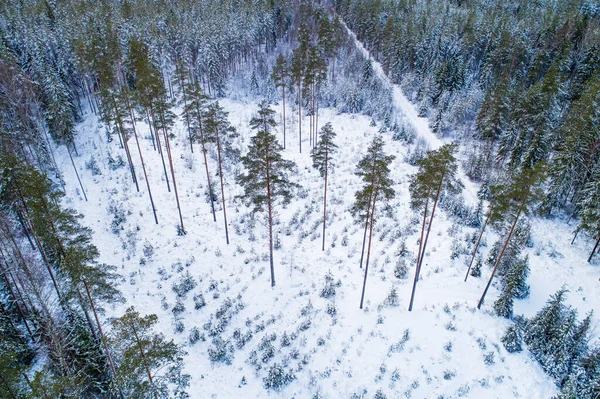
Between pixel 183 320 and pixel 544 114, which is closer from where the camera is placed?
pixel 183 320

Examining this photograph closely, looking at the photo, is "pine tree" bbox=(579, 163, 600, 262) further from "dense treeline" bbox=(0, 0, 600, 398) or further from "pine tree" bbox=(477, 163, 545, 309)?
"pine tree" bbox=(477, 163, 545, 309)

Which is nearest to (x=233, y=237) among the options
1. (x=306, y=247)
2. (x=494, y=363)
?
(x=306, y=247)

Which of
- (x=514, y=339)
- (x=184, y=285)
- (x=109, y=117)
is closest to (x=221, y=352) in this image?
(x=184, y=285)

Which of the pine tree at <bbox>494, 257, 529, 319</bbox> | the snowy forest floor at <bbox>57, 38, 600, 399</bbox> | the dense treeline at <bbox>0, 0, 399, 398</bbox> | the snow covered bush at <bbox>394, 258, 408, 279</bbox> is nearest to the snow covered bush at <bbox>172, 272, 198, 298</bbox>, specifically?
the snowy forest floor at <bbox>57, 38, 600, 399</bbox>

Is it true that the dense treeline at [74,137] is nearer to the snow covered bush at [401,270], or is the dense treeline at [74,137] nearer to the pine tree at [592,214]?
the snow covered bush at [401,270]

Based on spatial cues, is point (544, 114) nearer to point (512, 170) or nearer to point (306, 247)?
point (512, 170)

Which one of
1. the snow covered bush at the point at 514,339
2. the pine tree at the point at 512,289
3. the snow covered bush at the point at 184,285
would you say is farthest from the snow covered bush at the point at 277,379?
the pine tree at the point at 512,289

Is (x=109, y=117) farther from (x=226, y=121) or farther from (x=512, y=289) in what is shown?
(x=512, y=289)
